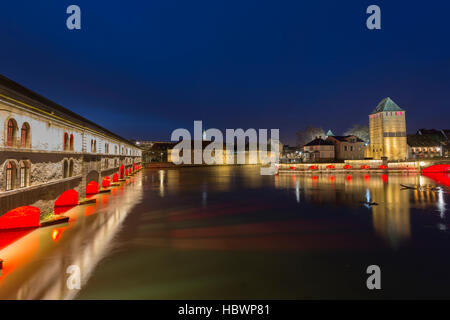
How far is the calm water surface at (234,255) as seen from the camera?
18.9 ft

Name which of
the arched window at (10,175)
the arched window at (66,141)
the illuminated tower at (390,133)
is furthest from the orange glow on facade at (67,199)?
the illuminated tower at (390,133)

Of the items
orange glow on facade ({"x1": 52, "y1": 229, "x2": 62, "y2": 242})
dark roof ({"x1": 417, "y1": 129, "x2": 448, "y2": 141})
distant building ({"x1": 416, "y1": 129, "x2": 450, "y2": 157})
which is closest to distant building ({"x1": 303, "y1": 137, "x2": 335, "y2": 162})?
distant building ({"x1": 416, "y1": 129, "x2": 450, "y2": 157})

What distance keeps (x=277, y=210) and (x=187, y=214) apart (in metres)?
5.73

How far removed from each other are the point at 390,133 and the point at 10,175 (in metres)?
76.4

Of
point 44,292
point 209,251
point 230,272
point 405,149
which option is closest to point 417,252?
point 230,272

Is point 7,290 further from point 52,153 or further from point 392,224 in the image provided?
point 392,224

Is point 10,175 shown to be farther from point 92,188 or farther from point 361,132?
point 361,132

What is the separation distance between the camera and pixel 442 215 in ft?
43.1

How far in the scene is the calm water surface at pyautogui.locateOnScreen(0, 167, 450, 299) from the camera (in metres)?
5.75

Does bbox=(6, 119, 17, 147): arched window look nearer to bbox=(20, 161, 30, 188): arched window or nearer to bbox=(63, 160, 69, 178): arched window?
bbox=(20, 161, 30, 188): arched window

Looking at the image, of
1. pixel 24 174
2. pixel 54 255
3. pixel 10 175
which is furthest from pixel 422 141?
pixel 10 175

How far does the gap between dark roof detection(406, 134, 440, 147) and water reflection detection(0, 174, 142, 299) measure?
90394 mm

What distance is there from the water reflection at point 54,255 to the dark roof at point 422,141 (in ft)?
297
